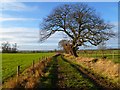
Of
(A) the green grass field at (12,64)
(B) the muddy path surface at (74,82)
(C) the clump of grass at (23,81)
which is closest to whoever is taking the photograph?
(C) the clump of grass at (23,81)

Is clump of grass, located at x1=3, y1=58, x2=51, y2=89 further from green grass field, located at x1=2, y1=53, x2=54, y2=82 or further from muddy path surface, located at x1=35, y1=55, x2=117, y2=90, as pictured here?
green grass field, located at x1=2, y1=53, x2=54, y2=82

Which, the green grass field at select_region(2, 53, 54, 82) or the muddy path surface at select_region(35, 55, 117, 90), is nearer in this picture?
the muddy path surface at select_region(35, 55, 117, 90)

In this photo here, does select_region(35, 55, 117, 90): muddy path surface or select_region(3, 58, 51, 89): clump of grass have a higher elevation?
select_region(3, 58, 51, 89): clump of grass

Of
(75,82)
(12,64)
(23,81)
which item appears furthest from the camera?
(12,64)

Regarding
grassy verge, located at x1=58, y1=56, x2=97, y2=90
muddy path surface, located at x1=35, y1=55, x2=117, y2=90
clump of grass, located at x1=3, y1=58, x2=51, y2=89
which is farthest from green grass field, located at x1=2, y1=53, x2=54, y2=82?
grassy verge, located at x1=58, y1=56, x2=97, y2=90

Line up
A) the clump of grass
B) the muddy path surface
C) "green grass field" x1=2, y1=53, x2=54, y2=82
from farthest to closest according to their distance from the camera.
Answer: "green grass field" x1=2, y1=53, x2=54, y2=82
the muddy path surface
the clump of grass

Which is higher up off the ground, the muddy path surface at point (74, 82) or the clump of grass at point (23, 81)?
the clump of grass at point (23, 81)

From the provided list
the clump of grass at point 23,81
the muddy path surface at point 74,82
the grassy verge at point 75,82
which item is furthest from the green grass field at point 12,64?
the grassy verge at point 75,82

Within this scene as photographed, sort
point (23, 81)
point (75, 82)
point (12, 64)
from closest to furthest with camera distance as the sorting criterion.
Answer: point (23, 81)
point (75, 82)
point (12, 64)

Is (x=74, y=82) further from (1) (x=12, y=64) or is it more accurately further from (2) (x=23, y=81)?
(1) (x=12, y=64)

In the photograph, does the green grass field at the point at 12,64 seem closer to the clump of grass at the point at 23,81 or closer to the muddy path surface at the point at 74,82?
the clump of grass at the point at 23,81

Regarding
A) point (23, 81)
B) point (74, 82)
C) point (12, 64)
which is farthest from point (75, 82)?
point (12, 64)

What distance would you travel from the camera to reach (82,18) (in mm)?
48688

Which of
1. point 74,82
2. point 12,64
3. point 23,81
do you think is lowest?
point 12,64
